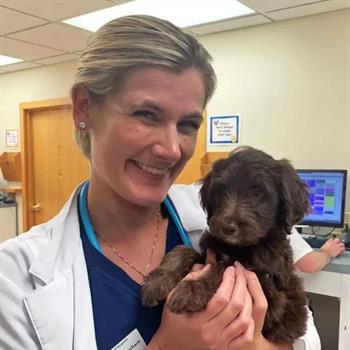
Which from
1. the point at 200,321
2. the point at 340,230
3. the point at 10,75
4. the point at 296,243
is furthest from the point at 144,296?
the point at 10,75

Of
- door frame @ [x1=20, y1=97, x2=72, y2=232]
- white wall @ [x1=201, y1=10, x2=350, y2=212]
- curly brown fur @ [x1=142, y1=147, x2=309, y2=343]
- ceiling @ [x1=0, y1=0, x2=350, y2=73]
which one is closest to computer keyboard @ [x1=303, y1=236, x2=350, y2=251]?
white wall @ [x1=201, y1=10, x2=350, y2=212]

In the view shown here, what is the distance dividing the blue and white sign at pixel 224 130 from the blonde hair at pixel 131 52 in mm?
2977

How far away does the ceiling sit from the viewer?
10.8 feet

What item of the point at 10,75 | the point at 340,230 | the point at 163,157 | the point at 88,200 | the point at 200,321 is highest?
the point at 10,75

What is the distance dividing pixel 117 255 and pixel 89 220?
0.40 feet

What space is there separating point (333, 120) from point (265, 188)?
2518 mm

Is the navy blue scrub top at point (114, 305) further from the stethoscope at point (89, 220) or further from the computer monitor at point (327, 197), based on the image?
the computer monitor at point (327, 197)

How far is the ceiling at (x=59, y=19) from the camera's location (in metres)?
3.29

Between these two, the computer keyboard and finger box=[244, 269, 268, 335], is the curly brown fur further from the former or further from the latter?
the computer keyboard

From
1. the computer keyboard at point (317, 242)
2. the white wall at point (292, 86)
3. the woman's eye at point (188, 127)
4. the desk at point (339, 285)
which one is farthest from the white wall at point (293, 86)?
the woman's eye at point (188, 127)

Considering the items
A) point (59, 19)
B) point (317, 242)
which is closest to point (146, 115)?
point (317, 242)

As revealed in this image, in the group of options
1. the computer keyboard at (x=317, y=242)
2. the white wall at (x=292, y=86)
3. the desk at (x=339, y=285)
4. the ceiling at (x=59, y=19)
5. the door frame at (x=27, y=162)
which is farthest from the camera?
the door frame at (x=27, y=162)

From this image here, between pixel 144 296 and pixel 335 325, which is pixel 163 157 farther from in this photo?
pixel 335 325

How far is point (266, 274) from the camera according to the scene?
1148mm
